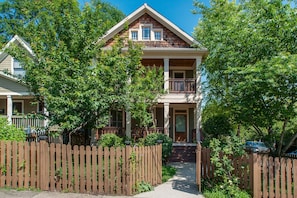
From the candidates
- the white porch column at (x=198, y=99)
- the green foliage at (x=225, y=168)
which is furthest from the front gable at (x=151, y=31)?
the green foliage at (x=225, y=168)

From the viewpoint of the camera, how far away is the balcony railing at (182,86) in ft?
48.6

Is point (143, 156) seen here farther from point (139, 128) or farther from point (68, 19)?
point (139, 128)

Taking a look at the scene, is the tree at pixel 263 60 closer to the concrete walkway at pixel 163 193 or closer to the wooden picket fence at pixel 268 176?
the wooden picket fence at pixel 268 176

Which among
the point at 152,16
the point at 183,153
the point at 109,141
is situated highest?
the point at 152,16

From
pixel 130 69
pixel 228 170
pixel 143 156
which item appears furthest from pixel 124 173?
pixel 130 69

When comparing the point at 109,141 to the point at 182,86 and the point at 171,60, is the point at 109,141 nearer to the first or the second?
the point at 182,86

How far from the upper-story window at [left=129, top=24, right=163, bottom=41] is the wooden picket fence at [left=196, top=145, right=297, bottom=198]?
38.0 ft

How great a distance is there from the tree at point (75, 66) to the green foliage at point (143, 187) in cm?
298

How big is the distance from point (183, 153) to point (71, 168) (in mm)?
7999

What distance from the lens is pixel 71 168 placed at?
652 centimetres

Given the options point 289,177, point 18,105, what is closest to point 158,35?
point 289,177

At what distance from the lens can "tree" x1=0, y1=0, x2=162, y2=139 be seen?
7516 mm

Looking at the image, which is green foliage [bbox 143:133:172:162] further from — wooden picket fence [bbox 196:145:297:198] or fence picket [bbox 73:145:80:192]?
fence picket [bbox 73:145:80:192]

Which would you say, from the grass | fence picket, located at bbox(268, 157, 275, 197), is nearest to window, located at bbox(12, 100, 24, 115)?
the grass
